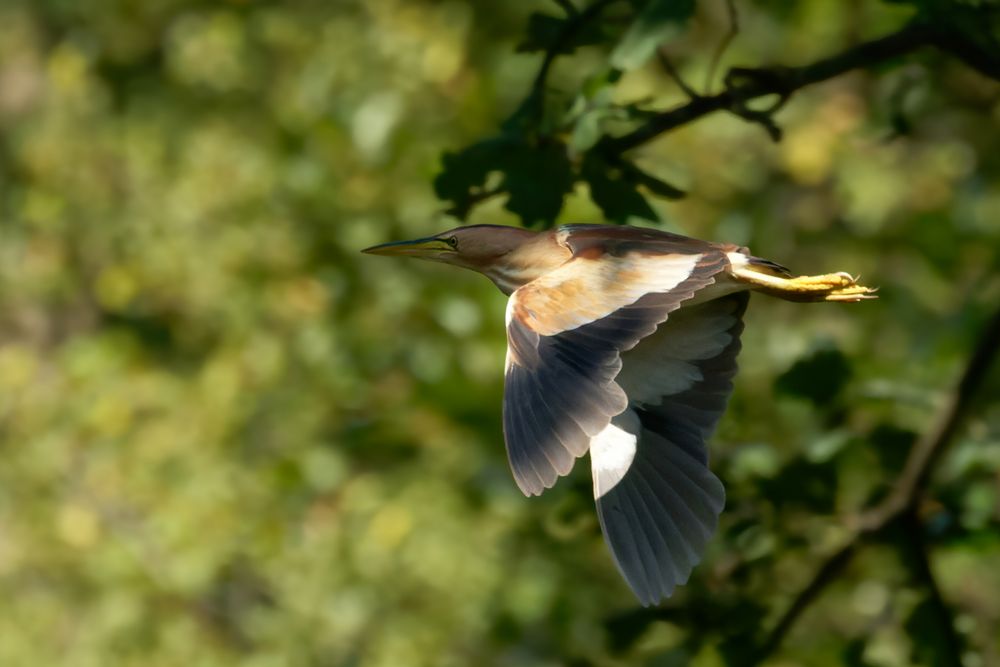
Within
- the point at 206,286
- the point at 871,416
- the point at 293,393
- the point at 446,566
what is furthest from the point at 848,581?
the point at 206,286

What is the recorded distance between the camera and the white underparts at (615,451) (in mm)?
1739

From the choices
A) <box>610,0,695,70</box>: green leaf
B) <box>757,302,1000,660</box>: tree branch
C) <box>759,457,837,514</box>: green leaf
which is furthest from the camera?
<box>757,302,1000,660</box>: tree branch

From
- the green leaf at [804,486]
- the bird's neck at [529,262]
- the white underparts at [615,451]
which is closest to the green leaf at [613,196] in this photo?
the bird's neck at [529,262]

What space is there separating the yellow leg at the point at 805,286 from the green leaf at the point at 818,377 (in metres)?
0.44

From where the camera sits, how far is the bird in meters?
1.44

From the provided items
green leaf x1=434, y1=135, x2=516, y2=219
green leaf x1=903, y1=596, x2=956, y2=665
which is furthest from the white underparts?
green leaf x1=903, y1=596, x2=956, y2=665

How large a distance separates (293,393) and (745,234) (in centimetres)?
126

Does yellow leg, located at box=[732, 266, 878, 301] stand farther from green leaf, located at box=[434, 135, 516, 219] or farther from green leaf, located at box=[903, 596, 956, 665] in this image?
green leaf, located at box=[903, 596, 956, 665]

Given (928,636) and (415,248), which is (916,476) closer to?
(928,636)

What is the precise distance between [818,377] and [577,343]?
2.49 feet

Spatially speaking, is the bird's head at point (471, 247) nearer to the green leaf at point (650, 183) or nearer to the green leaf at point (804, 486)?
the green leaf at point (650, 183)

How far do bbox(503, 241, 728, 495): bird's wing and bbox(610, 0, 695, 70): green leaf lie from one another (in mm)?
214

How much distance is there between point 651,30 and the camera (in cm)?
166

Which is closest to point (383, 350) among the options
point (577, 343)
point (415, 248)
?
point (415, 248)
